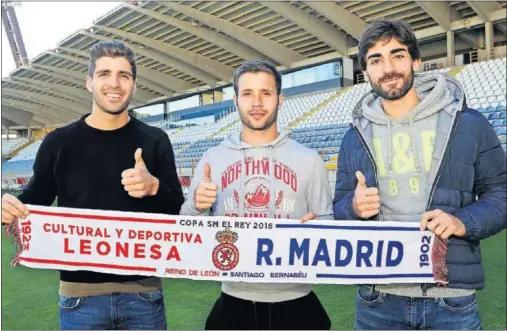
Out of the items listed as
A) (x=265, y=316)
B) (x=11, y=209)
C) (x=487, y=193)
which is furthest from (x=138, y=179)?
(x=487, y=193)

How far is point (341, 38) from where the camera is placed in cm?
2442

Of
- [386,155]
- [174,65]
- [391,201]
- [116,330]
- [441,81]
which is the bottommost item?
[116,330]

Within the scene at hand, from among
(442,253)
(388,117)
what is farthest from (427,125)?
(442,253)

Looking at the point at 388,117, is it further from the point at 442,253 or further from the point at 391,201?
the point at 442,253

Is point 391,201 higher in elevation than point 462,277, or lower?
higher

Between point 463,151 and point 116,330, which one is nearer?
point 463,151

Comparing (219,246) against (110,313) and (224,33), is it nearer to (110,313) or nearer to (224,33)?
(110,313)

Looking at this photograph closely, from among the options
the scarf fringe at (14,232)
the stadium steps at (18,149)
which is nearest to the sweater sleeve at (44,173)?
the scarf fringe at (14,232)

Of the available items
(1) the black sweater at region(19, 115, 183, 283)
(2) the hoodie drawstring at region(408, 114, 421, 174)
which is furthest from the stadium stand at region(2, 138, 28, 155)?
(2) the hoodie drawstring at region(408, 114, 421, 174)

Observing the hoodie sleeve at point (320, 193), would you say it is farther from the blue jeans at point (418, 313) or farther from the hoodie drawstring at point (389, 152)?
the blue jeans at point (418, 313)

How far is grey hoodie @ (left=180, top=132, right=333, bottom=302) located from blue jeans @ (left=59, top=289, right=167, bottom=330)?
0.44 m

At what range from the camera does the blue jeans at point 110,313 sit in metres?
2.10

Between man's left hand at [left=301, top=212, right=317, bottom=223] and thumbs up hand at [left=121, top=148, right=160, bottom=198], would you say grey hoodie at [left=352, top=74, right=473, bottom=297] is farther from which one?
thumbs up hand at [left=121, top=148, right=160, bottom=198]

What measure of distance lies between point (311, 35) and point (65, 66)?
19527 millimetres
